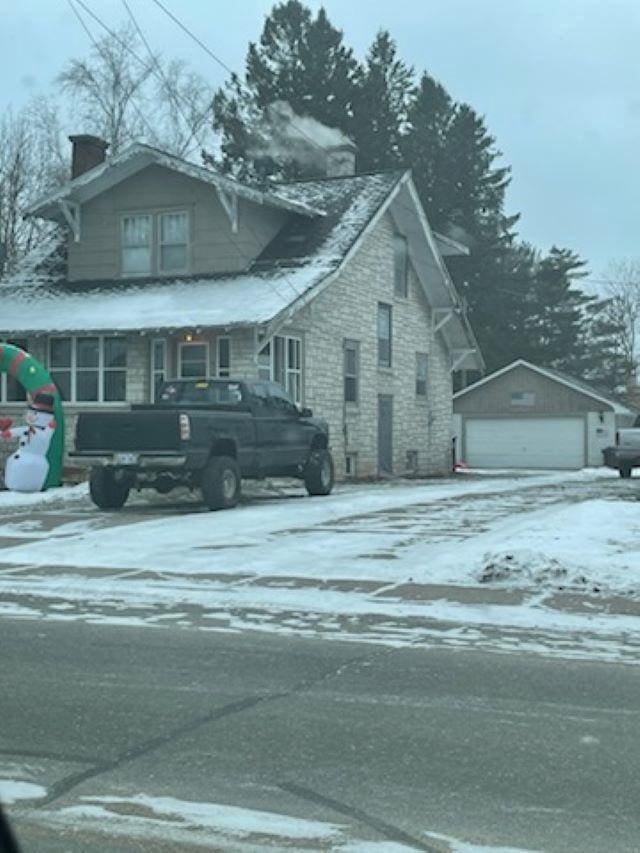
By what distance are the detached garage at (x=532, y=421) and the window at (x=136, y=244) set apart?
21022 millimetres

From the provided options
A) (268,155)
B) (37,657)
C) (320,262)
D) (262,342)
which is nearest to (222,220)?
(320,262)

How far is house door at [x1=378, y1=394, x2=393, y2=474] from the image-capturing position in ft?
95.3

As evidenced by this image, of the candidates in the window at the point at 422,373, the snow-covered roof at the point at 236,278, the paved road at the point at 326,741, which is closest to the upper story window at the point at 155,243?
the snow-covered roof at the point at 236,278

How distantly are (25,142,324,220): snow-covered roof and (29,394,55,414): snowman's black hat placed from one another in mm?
6780

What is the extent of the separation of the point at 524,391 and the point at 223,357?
76.2ft

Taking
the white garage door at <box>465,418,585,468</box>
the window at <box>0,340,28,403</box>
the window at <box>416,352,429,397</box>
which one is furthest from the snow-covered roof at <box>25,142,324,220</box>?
the white garage door at <box>465,418,585,468</box>

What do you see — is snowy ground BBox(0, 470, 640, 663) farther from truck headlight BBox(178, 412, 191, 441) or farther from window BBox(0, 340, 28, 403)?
window BBox(0, 340, 28, 403)

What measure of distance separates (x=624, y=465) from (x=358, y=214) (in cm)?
1039

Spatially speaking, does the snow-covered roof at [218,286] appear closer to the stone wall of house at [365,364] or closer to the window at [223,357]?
the stone wall of house at [365,364]

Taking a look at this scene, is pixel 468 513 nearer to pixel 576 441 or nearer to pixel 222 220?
pixel 222 220

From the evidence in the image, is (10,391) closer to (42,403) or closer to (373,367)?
(42,403)

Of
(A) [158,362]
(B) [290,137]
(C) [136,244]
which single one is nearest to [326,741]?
(A) [158,362]

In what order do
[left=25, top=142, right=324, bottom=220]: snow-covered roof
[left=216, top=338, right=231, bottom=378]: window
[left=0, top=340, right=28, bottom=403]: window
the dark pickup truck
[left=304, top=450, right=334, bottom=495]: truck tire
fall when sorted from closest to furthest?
the dark pickup truck → [left=304, top=450, right=334, bottom=495]: truck tire → [left=216, top=338, right=231, bottom=378]: window → [left=25, top=142, right=324, bottom=220]: snow-covered roof → [left=0, top=340, right=28, bottom=403]: window

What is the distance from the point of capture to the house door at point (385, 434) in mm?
29062
